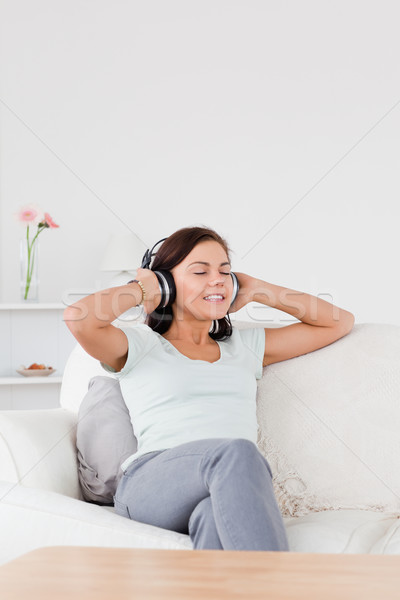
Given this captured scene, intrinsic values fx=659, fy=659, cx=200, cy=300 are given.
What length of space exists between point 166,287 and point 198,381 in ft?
0.89

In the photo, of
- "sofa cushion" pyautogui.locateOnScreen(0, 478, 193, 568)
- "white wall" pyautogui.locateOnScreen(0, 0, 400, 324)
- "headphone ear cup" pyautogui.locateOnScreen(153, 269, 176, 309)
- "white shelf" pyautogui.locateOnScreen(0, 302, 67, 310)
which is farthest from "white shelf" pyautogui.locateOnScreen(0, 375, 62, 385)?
"sofa cushion" pyautogui.locateOnScreen(0, 478, 193, 568)

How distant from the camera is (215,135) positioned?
3.66 m

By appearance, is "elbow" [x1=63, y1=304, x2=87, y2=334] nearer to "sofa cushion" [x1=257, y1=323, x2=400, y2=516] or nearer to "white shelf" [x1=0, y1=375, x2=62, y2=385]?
"sofa cushion" [x1=257, y1=323, x2=400, y2=516]

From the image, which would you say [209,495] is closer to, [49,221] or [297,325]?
[297,325]

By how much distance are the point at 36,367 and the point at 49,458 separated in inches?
72.8

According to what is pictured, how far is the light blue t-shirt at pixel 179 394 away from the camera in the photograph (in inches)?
59.6

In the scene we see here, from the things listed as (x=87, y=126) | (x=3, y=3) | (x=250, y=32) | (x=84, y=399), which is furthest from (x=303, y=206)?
(x=84, y=399)

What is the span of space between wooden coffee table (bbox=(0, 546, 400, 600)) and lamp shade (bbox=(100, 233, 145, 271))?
103 inches

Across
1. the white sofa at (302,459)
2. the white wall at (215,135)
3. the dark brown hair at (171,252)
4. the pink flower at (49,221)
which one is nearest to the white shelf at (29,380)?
the white wall at (215,135)

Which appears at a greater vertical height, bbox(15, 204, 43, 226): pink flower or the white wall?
the white wall

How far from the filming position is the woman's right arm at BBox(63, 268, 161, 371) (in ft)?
5.05

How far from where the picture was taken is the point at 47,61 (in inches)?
140

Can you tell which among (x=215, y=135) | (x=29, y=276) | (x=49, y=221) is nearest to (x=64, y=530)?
(x=49, y=221)

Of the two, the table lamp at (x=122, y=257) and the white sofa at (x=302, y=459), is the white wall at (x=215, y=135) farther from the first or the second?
the white sofa at (x=302, y=459)
